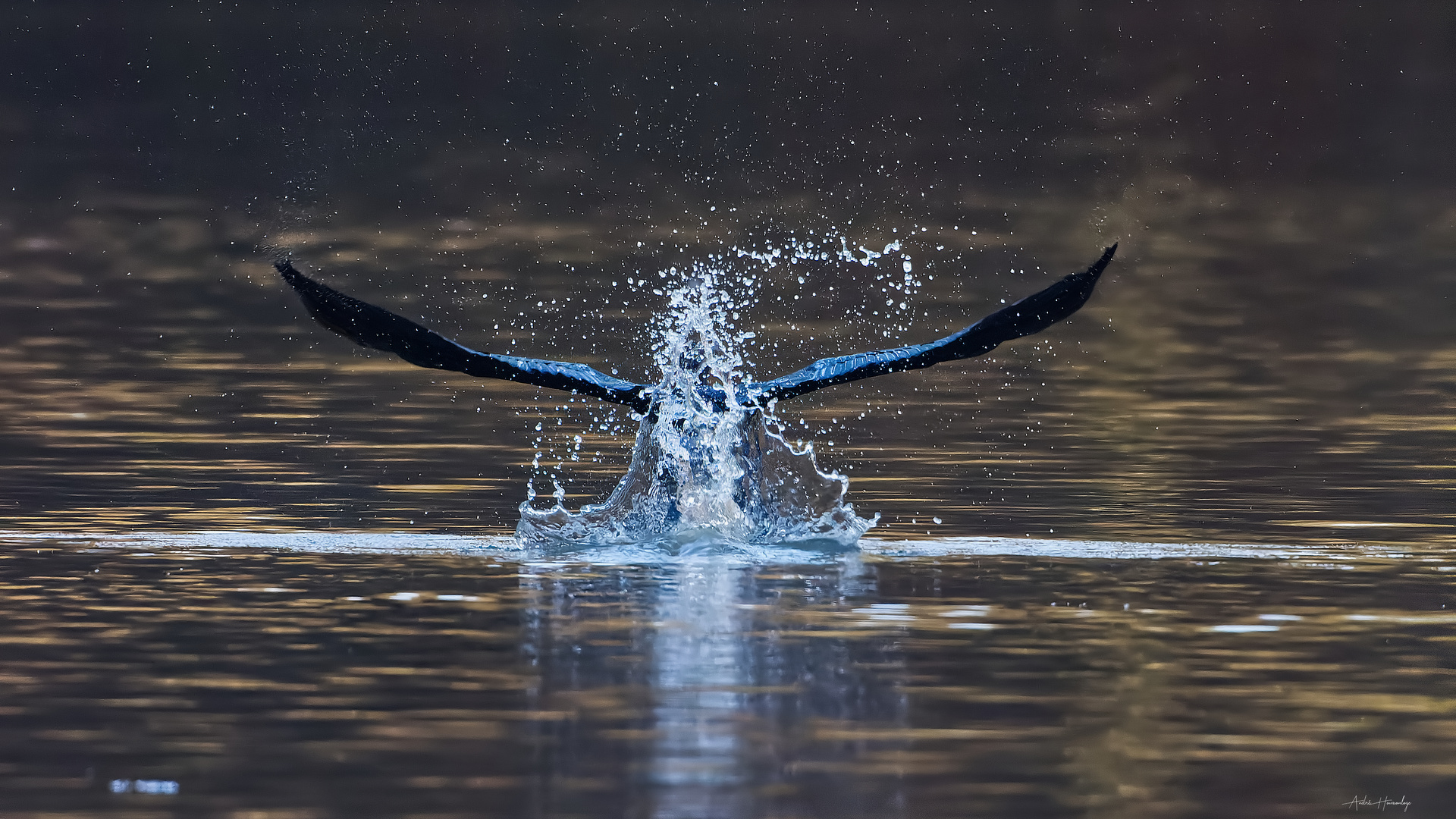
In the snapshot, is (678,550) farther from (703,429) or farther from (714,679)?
(714,679)

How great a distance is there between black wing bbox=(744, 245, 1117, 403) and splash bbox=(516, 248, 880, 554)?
297mm

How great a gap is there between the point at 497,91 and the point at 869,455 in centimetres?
6299

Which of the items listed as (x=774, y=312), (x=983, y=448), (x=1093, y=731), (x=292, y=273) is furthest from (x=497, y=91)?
(x=1093, y=731)

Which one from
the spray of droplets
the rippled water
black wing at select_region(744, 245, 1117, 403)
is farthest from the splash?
the rippled water

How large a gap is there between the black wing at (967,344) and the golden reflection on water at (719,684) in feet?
4.61

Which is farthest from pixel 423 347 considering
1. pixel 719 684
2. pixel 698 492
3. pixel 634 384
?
pixel 719 684

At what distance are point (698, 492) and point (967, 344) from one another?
2.10 m

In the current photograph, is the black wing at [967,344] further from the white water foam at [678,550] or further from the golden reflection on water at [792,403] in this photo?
the golden reflection on water at [792,403]

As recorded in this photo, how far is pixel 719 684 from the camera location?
48.6 feet

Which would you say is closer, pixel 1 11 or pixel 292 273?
pixel 292 273

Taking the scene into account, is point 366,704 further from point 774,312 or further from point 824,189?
point 824,189

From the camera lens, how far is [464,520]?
68.1ft

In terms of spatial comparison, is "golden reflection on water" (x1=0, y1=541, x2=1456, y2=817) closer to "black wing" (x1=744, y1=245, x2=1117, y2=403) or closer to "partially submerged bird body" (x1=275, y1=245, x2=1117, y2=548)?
"partially submerged bird body" (x1=275, y1=245, x2=1117, y2=548)

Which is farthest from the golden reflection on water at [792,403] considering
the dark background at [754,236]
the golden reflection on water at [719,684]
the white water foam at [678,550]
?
the golden reflection on water at [719,684]
